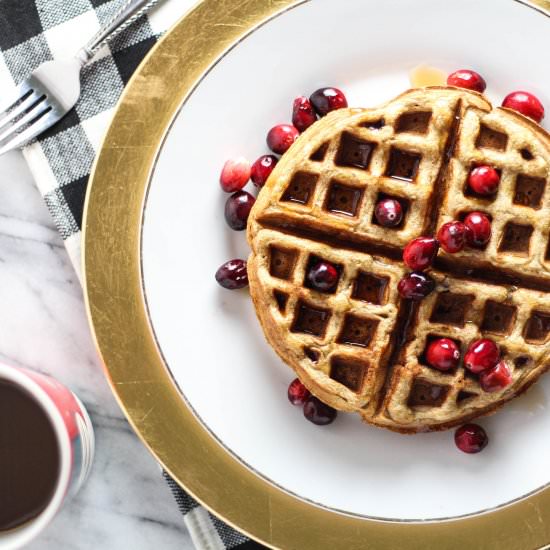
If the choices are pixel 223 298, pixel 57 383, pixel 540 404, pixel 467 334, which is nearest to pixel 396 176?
pixel 467 334

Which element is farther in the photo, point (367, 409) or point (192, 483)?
point (192, 483)

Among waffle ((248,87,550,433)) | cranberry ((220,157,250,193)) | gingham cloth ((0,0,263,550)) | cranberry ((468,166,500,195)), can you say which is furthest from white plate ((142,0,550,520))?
cranberry ((468,166,500,195))

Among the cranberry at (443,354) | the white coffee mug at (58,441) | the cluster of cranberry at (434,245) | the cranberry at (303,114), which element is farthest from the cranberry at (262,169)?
the white coffee mug at (58,441)

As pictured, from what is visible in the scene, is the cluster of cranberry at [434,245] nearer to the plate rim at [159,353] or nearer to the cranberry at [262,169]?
the cranberry at [262,169]

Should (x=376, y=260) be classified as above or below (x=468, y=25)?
below

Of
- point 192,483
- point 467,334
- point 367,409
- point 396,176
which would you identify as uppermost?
point 396,176

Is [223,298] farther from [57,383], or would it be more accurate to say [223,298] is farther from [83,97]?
[83,97]

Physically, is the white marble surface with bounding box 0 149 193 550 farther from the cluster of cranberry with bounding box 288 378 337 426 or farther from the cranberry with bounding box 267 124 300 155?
the cranberry with bounding box 267 124 300 155
